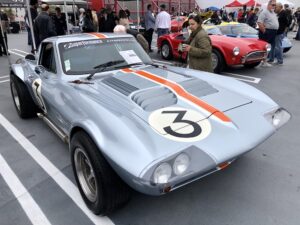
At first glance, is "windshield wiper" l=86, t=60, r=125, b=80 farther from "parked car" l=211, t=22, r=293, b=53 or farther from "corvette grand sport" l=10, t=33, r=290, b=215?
"parked car" l=211, t=22, r=293, b=53

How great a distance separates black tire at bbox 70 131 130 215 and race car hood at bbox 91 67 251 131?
46 cm

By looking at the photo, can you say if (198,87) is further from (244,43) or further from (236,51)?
(244,43)

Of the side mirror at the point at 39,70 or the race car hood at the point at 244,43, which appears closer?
the side mirror at the point at 39,70

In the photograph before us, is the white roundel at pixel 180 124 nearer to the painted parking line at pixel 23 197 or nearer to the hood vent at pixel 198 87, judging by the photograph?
the hood vent at pixel 198 87

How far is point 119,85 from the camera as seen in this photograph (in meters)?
2.67

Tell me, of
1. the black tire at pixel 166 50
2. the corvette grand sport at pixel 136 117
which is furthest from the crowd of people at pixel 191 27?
the corvette grand sport at pixel 136 117

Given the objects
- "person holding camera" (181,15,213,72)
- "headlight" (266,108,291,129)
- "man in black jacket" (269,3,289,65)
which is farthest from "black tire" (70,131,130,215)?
"man in black jacket" (269,3,289,65)

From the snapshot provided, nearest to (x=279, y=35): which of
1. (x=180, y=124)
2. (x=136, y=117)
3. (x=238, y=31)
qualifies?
(x=238, y=31)

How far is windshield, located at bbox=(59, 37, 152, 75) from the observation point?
307cm

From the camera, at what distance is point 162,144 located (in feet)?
5.95

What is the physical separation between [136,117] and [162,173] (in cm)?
57

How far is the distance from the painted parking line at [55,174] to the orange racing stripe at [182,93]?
1.23 meters

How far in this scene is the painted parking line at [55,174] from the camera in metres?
2.20

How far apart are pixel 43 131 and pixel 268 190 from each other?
3014mm
